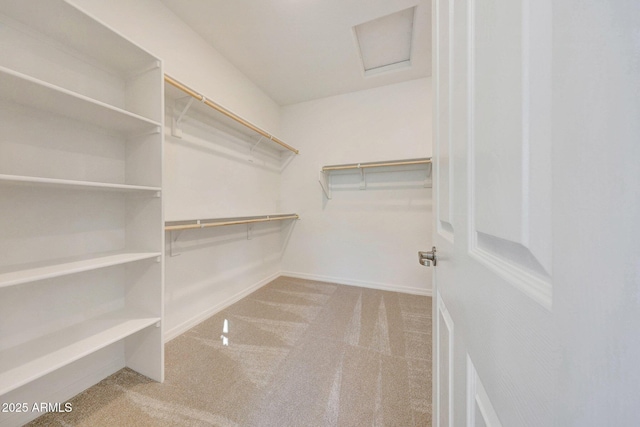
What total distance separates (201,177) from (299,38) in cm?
148

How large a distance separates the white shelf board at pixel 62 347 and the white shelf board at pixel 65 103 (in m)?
1.07

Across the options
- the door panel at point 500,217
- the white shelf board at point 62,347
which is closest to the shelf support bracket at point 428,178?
the door panel at point 500,217

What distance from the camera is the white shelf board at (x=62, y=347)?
0.83 metres

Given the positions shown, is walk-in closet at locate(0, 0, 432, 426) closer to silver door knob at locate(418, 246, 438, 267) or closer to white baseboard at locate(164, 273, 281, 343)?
white baseboard at locate(164, 273, 281, 343)

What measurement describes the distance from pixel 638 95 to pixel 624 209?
64 mm

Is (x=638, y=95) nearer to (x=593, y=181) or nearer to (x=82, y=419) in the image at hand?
(x=593, y=181)

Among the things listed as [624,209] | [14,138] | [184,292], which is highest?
[14,138]

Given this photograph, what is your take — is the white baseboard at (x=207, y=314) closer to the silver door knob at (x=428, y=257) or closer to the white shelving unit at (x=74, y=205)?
the white shelving unit at (x=74, y=205)

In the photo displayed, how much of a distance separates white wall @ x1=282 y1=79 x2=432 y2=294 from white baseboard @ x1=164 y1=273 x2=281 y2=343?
615 millimetres

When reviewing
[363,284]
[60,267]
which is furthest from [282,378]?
[363,284]

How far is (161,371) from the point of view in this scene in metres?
1.23

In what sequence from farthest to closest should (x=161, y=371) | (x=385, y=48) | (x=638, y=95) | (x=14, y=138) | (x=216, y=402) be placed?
(x=385, y=48) → (x=161, y=371) → (x=216, y=402) → (x=14, y=138) → (x=638, y=95)

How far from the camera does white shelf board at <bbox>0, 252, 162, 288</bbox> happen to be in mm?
818

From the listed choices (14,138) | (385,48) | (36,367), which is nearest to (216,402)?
(36,367)
